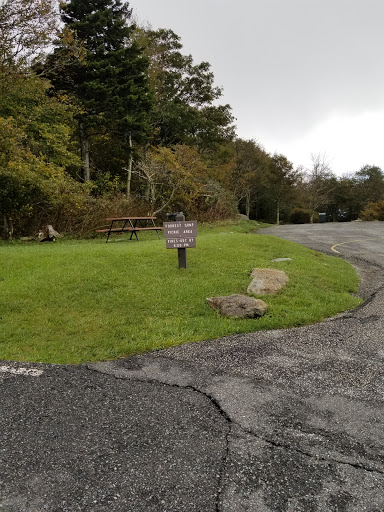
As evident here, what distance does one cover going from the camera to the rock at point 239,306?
16.0 ft

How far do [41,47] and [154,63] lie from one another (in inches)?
→ 596

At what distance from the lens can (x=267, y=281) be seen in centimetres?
609

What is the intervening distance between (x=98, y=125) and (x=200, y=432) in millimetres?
19246

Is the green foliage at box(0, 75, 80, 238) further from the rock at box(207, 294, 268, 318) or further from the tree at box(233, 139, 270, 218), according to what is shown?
the tree at box(233, 139, 270, 218)

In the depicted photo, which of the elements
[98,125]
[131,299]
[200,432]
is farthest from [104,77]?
[200,432]

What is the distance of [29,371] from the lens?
3.31m

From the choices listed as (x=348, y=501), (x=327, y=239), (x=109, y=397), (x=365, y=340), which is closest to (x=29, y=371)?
(x=109, y=397)

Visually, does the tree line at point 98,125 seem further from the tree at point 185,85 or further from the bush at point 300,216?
the bush at point 300,216

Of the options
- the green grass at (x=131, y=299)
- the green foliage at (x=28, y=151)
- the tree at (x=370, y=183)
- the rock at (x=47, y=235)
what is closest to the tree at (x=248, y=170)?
the tree at (x=370, y=183)

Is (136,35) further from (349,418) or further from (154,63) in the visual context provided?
(349,418)

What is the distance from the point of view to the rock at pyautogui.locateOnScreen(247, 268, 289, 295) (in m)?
5.85

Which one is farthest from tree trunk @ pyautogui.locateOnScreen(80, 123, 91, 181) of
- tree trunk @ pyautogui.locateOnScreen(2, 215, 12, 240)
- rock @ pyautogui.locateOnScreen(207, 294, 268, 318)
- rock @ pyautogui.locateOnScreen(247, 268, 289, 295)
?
rock @ pyautogui.locateOnScreen(207, 294, 268, 318)

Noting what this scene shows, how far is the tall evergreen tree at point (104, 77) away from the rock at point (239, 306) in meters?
15.3

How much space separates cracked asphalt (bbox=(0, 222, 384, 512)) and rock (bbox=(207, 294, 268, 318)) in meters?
0.99
